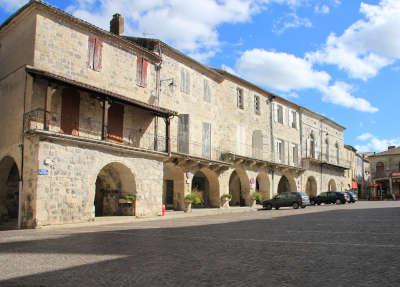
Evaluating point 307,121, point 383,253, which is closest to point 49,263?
point 383,253

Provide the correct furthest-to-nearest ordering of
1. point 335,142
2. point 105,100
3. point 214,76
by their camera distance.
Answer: point 335,142 < point 214,76 < point 105,100

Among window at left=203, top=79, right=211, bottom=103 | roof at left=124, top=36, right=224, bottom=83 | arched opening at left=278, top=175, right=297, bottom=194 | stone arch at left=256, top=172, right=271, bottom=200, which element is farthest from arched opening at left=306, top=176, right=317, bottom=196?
roof at left=124, top=36, right=224, bottom=83

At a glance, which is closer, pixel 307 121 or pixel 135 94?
pixel 135 94

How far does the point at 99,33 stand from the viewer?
66.2 ft

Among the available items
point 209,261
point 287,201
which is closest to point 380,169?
point 287,201

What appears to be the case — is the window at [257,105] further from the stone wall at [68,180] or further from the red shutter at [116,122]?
the stone wall at [68,180]

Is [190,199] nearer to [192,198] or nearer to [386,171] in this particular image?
[192,198]

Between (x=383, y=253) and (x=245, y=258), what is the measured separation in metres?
2.57

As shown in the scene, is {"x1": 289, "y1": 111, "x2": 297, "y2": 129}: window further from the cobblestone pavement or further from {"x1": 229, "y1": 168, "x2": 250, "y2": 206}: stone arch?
the cobblestone pavement

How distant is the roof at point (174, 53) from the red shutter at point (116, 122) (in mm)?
4707

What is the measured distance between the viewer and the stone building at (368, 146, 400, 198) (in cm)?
6017

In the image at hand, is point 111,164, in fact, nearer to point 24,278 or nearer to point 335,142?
point 24,278

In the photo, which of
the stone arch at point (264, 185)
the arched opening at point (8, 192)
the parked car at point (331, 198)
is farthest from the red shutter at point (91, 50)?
the parked car at point (331, 198)

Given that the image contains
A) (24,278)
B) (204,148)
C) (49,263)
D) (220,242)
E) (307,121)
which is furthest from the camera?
(307,121)
